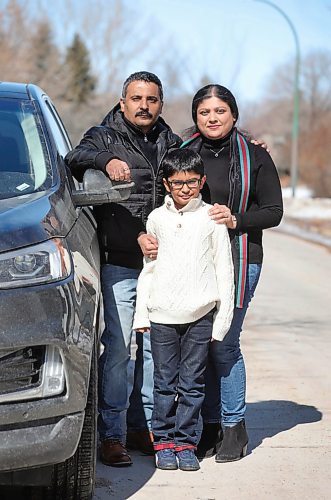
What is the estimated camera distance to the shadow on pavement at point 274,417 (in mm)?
5203

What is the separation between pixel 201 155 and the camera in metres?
4.73

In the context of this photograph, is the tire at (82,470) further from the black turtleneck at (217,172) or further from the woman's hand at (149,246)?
the black turtleneck at (217,172)

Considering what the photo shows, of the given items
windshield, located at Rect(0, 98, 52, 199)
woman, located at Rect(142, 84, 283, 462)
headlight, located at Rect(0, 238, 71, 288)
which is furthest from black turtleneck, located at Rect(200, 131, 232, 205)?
headlight, located at Rect(0, 238, 71, 288)

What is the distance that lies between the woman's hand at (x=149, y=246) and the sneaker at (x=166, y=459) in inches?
37.0

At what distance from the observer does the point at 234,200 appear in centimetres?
465

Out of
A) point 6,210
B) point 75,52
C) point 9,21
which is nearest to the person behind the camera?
point 6,210

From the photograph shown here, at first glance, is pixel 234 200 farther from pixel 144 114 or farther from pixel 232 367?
pixel 232 367

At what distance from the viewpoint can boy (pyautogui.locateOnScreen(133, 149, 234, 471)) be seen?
4352 mm

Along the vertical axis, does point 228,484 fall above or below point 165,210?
below

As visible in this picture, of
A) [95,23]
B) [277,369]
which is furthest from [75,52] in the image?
[277,369]

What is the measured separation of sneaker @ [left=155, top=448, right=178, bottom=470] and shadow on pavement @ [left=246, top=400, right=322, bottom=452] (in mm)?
568

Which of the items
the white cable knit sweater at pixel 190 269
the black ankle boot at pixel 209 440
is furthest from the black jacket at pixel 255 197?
the black ankle boot at pixel 209 440

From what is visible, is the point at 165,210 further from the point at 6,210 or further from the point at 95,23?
the point at 95,23

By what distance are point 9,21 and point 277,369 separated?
60.1 metres
